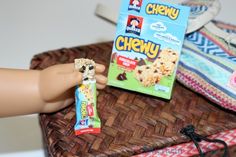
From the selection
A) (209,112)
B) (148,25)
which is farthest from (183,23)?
(209,112)

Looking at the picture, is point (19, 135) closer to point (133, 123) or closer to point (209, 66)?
point (133, 123)

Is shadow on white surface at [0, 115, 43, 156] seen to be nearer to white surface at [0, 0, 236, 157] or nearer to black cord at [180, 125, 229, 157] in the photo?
white surface at [0, 0, 236, 157]

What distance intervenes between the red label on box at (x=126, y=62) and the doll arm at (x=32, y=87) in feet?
0.23

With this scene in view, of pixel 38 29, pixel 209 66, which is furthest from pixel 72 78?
pixel 38 29

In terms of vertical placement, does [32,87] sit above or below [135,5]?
below

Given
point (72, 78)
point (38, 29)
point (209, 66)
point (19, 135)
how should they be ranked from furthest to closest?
1. point (38, 29)
2. point (19, 135)
3. point (209, 66)
4. point (72, 78)

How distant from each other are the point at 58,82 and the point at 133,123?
155 mm

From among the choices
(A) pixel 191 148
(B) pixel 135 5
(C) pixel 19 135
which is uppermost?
Result: (B) pixel 135 5

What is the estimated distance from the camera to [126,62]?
69 cm

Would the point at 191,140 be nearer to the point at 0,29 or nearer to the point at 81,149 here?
the point at 81,149

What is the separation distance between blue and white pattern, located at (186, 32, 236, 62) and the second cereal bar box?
0.08 metres

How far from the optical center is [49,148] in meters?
0.61

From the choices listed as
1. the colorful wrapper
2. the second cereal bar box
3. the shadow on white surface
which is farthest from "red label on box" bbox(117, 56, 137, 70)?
the shadow on white surface

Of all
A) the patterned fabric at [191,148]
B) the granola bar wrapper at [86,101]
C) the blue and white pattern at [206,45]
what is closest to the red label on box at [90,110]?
the granola bar wrapper at [86,101]
